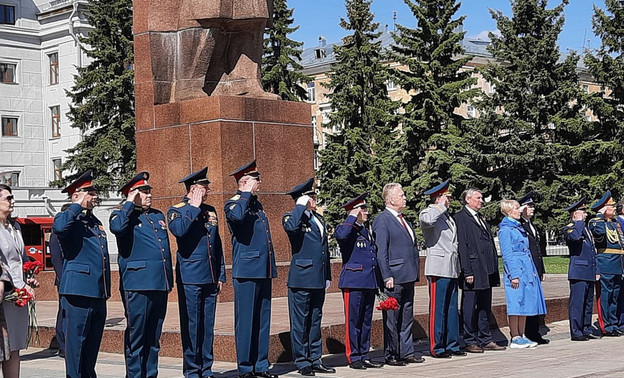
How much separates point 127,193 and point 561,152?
92.8ft

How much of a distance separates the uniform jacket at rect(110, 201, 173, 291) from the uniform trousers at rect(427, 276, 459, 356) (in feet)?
10.6

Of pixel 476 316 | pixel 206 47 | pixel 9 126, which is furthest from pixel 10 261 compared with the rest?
pixel 9 126

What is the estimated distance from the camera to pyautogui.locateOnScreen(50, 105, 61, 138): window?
49.9 m

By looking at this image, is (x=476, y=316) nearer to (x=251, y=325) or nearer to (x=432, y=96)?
(x=251, y=325)

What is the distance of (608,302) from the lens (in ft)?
41.8

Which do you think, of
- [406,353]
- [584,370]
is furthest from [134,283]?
[584,370]

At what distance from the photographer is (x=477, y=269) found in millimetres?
11094

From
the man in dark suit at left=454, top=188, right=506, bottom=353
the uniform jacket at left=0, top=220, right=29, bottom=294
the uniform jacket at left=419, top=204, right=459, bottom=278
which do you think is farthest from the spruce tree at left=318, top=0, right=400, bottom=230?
A: the uniform jacket at left=0, top=220, right=29, bottom=294

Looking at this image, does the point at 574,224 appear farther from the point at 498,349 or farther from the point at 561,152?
the point at 561,152

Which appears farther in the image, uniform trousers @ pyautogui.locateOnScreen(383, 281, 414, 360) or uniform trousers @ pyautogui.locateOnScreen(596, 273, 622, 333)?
uniform trousers @ pyautogui.locateOnScreen(596, 273, 622, 333)

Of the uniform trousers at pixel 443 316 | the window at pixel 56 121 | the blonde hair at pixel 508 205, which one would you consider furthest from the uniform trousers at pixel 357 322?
the window at pixel 56 121

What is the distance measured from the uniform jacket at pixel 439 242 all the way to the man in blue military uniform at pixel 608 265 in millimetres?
2754

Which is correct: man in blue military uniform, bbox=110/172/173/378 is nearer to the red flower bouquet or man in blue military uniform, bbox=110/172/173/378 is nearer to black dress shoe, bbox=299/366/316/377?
black dress shoe, bbox=299/366/316/377

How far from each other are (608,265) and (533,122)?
24177 mm
